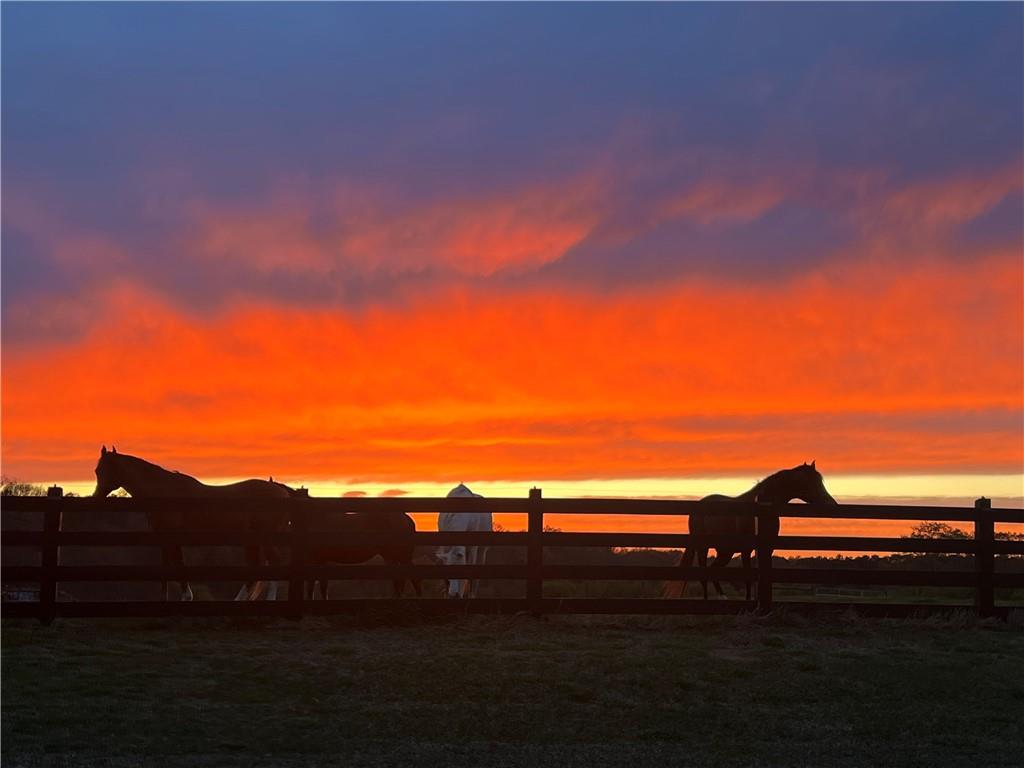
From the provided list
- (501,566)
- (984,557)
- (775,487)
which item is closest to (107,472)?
(501,566)

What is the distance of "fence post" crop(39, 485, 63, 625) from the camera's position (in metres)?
12.2

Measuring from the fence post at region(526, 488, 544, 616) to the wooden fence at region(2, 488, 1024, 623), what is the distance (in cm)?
1

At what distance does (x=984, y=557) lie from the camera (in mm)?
13992

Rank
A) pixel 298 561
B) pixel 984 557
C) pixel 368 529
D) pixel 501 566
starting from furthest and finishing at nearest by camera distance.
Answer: pixel 368 529, pixel 984 557, pixel 501 566, pixel 298 561

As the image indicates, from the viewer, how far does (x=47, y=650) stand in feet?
33.8

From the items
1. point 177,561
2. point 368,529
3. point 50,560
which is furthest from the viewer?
point 368,529

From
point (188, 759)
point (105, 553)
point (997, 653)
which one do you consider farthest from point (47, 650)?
point (105, 553)

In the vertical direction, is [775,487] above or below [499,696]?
above

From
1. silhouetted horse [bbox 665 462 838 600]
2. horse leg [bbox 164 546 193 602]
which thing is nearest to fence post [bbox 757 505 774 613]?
silhouetted horse [bbox 665 462 838 600]

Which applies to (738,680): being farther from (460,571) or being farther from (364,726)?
(460,571)

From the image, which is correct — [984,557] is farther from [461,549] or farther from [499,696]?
[499,696]

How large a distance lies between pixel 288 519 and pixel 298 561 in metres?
0.99

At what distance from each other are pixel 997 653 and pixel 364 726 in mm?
7149

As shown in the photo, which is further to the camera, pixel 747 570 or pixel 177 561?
pixel 747 570
